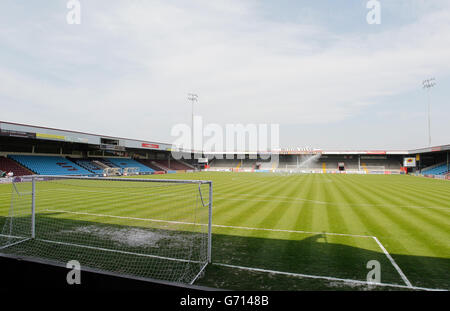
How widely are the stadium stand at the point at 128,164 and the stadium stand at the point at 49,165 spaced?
840 centimetres

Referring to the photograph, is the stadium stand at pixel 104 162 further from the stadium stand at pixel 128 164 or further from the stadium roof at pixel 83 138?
the stadium roof at pixel 83 138

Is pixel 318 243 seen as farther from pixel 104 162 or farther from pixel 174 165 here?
pixel 174 165

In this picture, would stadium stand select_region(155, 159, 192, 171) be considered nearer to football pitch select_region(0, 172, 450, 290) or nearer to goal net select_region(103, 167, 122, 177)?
goal net select_region(103, 167, 122, 177)

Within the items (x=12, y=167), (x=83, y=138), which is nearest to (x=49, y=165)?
(x=12, y=167)

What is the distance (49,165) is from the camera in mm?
32750

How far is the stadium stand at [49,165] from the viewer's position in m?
30.7

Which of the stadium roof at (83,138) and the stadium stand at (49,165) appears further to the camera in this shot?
the stadium stand at (49,165)

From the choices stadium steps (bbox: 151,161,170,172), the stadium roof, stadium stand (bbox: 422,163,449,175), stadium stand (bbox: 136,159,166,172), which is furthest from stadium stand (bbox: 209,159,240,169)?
stadium stand (bbox: 422,163,449,175)

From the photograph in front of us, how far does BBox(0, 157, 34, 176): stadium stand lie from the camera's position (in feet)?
91.7

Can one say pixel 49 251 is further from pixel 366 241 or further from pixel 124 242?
pixel 366 241

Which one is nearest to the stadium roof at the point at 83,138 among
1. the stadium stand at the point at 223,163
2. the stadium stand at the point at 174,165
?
the stadium stand at the point at 174,165

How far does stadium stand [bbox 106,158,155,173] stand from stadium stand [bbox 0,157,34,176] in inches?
587
